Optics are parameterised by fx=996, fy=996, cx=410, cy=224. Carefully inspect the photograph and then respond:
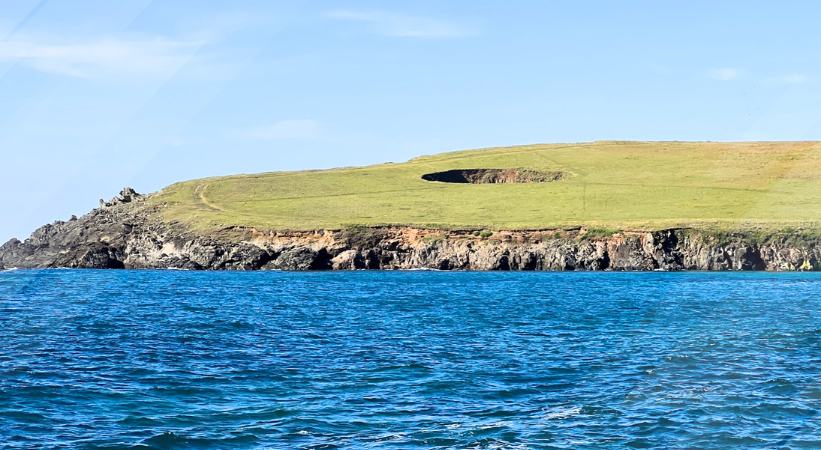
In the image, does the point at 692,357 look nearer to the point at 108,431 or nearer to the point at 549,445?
the point at 549,445

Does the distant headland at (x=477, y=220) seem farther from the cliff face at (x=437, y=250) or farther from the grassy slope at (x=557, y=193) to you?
the grassy slope at (x=557, y=193)

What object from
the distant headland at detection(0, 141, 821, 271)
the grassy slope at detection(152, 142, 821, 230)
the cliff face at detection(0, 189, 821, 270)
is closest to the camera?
the cliff face at detection(0, 189, 821, 270)

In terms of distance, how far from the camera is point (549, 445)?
23203mm

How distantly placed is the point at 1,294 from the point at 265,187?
78.0m

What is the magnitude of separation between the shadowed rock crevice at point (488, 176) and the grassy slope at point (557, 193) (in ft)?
9.73

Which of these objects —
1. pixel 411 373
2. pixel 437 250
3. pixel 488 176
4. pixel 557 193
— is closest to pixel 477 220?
pixel 437 250

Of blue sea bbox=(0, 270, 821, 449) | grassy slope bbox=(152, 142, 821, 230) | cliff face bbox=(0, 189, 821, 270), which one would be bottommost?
blue sea bbox=(0, 270, 821, 449)

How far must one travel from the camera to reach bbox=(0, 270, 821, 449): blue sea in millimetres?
24391

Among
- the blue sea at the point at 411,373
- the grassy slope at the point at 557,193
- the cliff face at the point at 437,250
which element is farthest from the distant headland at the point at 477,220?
the blue sea at the point at 411,373

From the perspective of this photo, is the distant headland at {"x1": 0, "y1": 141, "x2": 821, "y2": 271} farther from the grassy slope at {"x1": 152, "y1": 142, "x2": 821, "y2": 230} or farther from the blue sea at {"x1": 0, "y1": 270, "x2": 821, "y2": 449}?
the blue sea at {"x1": 0, "y1": 270, "x2": 821, "y2": 449}

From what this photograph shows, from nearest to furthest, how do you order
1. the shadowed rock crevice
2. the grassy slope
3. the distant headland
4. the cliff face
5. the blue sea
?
the blue sea, the cliff face, the distant headland, the grassy slope, the shadowed rock crevice

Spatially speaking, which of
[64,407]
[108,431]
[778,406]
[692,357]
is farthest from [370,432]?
[692,357]

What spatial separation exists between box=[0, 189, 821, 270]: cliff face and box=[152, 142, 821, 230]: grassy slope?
2435 millimetres

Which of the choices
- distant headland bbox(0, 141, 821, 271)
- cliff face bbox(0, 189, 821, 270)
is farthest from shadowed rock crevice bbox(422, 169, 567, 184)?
cliff face bbox(0, 189, 821, 270)
